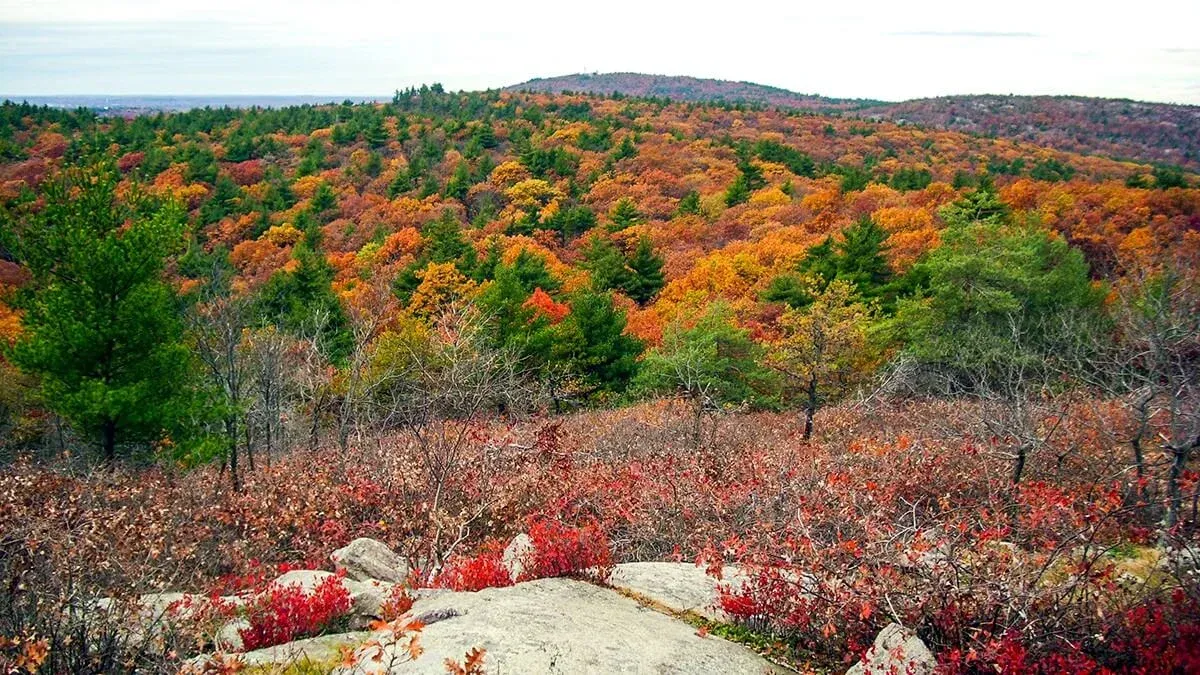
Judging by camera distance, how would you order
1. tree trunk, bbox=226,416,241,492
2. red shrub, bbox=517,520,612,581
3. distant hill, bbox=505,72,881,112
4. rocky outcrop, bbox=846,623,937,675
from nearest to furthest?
1. rocky outcrop, bbox=846,623,937,675
2. red shrub, bbox=517,520,612,581
3. tree trunk, bbox=226,416,241,492
4. distant hill, bbox=505,72,881,112

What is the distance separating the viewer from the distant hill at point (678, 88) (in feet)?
484

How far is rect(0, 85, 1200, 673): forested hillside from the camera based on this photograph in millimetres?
4504

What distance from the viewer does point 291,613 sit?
478 centimetres

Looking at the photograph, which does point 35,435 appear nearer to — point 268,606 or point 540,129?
point 268,606

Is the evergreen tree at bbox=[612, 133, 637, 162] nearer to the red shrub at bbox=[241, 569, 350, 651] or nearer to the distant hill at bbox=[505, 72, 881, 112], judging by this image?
the red shrub at bbox=[241, 569, 350, 651]

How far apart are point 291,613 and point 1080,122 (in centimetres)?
11225

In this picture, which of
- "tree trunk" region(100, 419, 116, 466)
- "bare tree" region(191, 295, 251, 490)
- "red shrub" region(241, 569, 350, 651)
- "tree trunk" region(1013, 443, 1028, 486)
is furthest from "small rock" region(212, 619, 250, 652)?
"tree trunk" region(100, 419, 116, 466)

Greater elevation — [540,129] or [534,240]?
[540,129]

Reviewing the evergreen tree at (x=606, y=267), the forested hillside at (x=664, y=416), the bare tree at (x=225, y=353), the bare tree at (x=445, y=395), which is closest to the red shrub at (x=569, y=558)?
the forested hillside at (x=664, y=416)

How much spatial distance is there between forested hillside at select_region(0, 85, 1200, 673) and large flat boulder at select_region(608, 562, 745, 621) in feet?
0.60

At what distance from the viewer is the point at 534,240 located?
43.9 meters

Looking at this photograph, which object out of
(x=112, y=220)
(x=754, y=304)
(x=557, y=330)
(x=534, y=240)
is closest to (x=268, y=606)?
(x=112, y=220)

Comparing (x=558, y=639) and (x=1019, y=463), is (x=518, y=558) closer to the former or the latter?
(x=558, y=639)

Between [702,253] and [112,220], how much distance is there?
31496 millimetres
